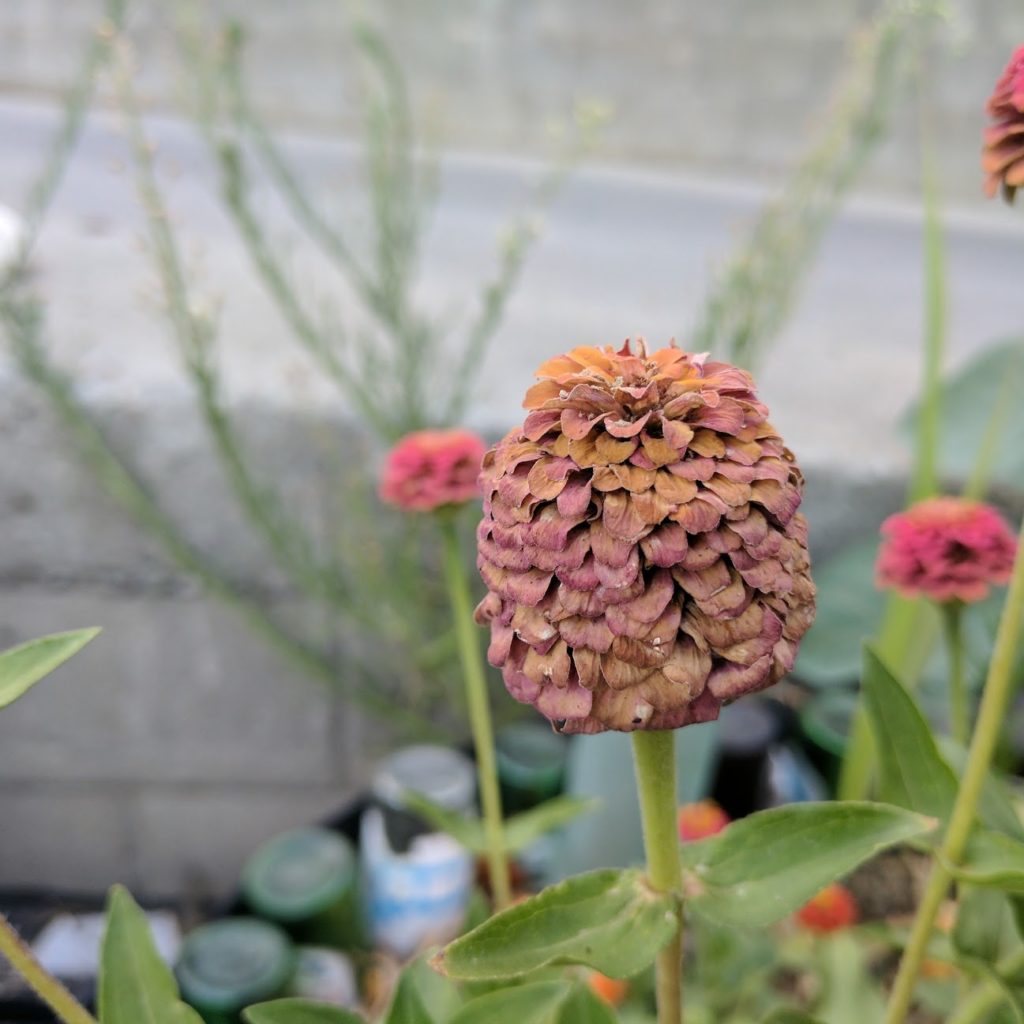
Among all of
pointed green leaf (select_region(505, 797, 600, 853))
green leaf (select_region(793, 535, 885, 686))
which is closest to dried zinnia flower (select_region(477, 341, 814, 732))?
pointed green leaf (select_region(505, 797, 600, 853))

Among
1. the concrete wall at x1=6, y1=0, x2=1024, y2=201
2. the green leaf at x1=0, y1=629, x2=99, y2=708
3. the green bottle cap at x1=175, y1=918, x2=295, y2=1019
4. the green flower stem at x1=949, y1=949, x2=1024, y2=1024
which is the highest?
the concrete wall at x1=6, y1=0, x2=1024, y2=201

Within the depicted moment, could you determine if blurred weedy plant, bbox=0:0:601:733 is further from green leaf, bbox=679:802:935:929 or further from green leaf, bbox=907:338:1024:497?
green leaf, bbox=679:802:935:929

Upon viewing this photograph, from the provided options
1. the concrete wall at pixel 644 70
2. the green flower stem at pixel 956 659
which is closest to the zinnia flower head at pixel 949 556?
the green flower stem at pixel 956 659

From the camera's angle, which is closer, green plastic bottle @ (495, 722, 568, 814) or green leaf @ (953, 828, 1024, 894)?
green leaf @ (953, 828, 1024, 894)

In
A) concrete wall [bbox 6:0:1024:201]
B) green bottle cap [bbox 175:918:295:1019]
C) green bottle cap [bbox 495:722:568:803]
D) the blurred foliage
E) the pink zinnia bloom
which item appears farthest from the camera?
concrete wall [bbox 6:0:1024:201]

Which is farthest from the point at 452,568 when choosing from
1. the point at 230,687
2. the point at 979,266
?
the point at 979,266

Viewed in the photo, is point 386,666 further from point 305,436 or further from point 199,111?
point 199,111

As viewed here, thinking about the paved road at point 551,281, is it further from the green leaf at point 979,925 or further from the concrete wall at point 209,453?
the green leaf at point 979,925
